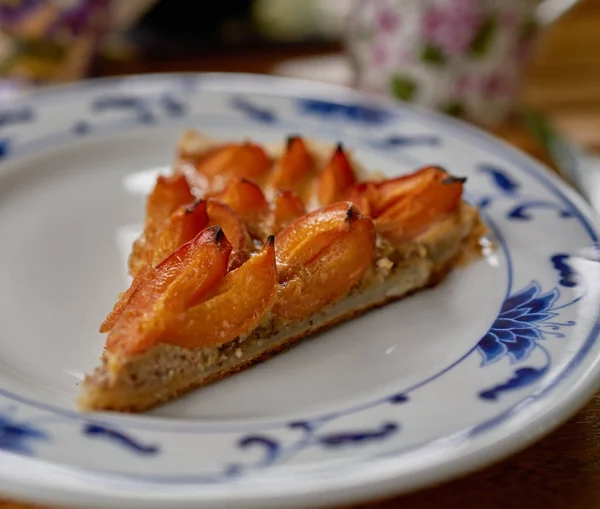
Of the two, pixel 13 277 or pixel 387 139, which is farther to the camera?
pixel 387 139

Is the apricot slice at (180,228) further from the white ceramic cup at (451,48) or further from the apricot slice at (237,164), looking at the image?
the white ceramic cup at (451,48)

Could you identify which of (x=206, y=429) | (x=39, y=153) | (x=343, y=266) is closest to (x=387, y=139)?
(x=343, y=266)

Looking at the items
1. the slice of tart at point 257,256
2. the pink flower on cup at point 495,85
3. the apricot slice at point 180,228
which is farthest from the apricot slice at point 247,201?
the pink flower on cup at point 495,85

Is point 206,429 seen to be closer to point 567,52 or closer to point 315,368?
point 315,368

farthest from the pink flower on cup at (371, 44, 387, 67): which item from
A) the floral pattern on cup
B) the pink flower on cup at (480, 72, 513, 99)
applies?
the pink flower on cup at (480, 72, 513, 99)

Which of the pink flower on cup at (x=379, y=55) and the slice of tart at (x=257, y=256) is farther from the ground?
the pink flower on cup at (x=379, y=55)

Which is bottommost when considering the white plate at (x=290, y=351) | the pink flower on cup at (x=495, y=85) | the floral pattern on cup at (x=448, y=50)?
the white plate at (x=290, y=351)

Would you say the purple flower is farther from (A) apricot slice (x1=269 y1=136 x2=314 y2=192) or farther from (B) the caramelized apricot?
(B) the caramelized apricot

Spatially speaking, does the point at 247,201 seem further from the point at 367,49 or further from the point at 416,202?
the point at 367,49
